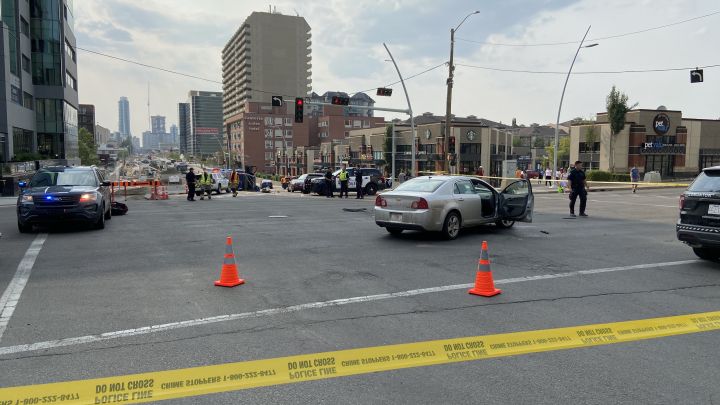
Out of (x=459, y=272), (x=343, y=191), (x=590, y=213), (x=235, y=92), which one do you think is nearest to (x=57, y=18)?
(x=343, y=191)

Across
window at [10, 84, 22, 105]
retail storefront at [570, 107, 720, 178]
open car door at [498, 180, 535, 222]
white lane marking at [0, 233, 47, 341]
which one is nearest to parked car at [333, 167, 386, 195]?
open car door at [498, 180, 535, 222]

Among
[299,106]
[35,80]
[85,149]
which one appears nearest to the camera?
[299,106]

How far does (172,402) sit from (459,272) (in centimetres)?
532

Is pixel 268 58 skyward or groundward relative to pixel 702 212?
skyward

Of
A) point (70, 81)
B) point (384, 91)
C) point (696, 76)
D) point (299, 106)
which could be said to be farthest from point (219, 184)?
point (70, 81)

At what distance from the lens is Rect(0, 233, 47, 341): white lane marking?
231 inches

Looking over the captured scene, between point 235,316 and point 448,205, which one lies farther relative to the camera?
point 448,205

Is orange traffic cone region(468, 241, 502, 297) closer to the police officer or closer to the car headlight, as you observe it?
the car headlight

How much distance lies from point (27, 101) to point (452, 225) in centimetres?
5092

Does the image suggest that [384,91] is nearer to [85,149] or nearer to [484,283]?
[484,283]

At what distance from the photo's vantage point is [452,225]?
1160cm

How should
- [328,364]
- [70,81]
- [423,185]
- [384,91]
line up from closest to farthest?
[328,364] → [423,185] → [384,91] → [70,81]

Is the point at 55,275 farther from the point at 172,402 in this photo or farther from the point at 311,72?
the point at 311,72

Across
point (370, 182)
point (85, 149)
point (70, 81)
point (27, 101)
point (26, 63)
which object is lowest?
point (370, 182)
